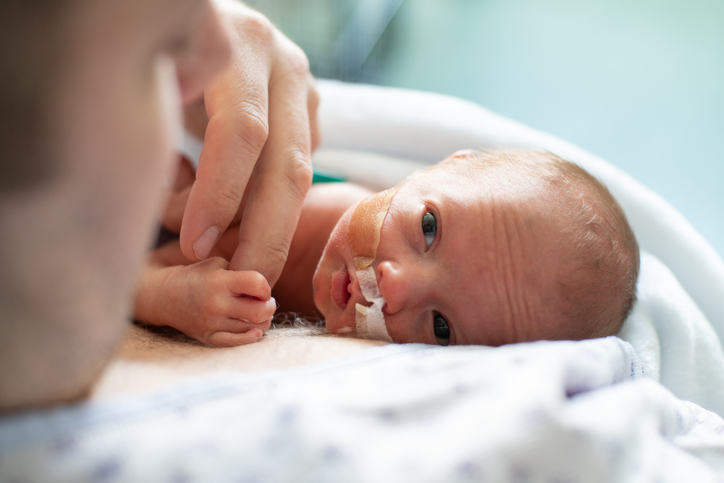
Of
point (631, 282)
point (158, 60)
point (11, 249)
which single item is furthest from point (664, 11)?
point (11, 249)

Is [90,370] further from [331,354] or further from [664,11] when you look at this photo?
[664,11]

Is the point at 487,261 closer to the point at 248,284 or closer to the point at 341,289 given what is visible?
the point at 341,289

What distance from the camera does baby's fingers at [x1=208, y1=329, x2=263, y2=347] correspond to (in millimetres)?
742

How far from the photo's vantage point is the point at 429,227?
0.90 metres

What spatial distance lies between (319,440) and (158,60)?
1.07 ft

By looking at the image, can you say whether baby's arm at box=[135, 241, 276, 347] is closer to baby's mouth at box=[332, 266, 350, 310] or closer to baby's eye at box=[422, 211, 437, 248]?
baby's mouth at box=[332, 266, 350, 310]

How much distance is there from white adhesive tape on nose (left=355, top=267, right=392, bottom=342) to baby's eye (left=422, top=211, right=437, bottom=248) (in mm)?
109

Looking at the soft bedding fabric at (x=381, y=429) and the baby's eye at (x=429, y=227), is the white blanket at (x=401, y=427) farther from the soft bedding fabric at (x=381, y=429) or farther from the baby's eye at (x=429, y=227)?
the baby's eye at (x=429, y=227)

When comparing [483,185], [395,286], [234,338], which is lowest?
[234,338]

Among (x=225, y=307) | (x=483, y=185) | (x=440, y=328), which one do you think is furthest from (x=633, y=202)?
(x=225, y=307)

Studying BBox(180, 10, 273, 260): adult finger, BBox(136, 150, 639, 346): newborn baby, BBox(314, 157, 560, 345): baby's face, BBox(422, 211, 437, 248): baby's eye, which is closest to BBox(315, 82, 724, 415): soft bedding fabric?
BBox(136, 150, 639, 346): newborn baby

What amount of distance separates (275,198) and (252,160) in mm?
70

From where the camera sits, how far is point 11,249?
0.32m

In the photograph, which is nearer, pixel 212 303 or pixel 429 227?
pixel 212 303
